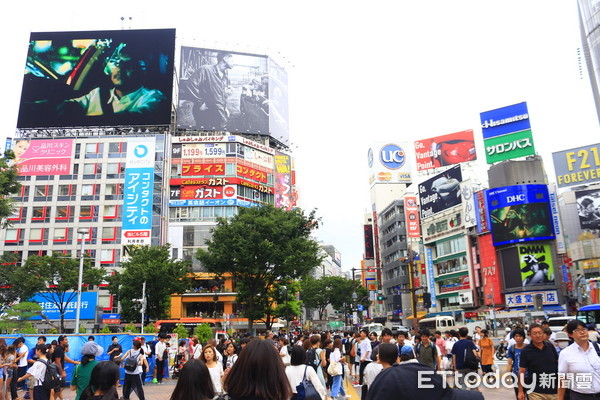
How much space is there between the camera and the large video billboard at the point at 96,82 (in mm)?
59625

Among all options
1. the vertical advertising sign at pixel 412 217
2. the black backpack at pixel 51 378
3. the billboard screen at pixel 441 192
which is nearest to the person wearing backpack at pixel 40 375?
the black backpack at pixel 51 378

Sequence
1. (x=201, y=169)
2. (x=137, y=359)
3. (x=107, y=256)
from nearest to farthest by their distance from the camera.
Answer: (x=137, y=359)
(x=107, y=256)
(x=201, y=169)

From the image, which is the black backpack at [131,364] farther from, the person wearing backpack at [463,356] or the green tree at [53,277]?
the green tree at [53,277]

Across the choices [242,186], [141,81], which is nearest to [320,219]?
[242,186]

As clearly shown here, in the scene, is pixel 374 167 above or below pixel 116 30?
below

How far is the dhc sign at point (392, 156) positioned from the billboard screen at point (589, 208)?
3801 centimetres

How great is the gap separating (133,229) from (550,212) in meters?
45.2

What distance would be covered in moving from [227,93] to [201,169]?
12.2 metres

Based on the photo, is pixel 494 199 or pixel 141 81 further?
pixel 141 81

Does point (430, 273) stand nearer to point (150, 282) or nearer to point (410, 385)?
point (150, 282)

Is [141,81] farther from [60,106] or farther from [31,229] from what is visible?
[31,229]

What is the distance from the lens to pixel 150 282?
4319cm

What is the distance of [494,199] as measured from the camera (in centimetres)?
5341

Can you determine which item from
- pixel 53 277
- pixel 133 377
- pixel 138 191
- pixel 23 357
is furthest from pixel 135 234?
pixel 133 377
